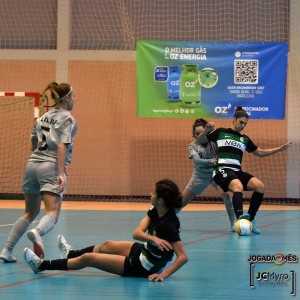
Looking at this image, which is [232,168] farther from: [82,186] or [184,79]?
[82,186]

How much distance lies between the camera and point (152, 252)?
660 cm

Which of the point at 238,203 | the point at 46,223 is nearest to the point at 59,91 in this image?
the point at 46,223

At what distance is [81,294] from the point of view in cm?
599

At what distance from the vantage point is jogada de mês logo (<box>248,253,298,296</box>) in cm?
657

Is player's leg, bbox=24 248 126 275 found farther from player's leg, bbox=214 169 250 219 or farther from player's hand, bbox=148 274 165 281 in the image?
player's leg, bbox=214 169 250 219

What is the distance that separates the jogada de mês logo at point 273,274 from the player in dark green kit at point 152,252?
2.25ft

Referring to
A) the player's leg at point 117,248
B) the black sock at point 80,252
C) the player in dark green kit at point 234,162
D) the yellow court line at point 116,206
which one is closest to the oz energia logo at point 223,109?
the yellow court line at point 116,206

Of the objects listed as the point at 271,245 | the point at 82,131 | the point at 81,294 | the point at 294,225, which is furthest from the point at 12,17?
the point at 81,294

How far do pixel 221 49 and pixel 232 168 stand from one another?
7948 millimetres

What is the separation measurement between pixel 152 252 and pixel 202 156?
589 cm

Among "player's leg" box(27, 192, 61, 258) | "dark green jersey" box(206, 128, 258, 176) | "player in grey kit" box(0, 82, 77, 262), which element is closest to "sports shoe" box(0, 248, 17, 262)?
"player in grey kit" box(0, 82, 77, 262)

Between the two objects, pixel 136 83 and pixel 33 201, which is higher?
pixel 136 83

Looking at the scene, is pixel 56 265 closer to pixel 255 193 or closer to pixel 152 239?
pixel 152 239

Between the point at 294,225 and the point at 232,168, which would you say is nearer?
the point at 232,168
